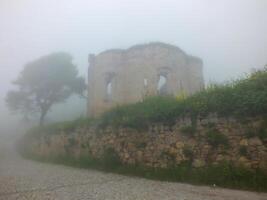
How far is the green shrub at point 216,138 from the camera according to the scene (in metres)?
8.19

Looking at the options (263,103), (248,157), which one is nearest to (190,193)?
(248,157)

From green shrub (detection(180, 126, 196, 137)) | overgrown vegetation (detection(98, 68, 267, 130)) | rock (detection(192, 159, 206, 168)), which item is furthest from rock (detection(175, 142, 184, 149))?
overgrown vegetation (detection(98, 68, 267, 130))

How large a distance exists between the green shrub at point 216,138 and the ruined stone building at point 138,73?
36.3 ft

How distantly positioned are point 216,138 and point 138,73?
13101 mm

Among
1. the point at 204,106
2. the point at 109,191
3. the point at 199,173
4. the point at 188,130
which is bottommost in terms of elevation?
the point at 109,191

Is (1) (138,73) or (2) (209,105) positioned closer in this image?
(2) (209,105)

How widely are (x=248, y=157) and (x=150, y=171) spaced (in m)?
3.53

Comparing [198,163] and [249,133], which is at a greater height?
[249,133]

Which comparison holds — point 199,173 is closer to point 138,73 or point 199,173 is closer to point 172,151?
point 172,151

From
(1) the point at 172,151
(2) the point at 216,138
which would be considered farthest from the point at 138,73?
(2) the point at 216,138

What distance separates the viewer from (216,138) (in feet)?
27.2

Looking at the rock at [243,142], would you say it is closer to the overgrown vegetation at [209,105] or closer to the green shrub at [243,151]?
the green shrub at [243,151]

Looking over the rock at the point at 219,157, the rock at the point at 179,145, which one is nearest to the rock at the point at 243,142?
the rock at the point at 219,157

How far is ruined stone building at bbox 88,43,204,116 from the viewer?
20578 millimetres
